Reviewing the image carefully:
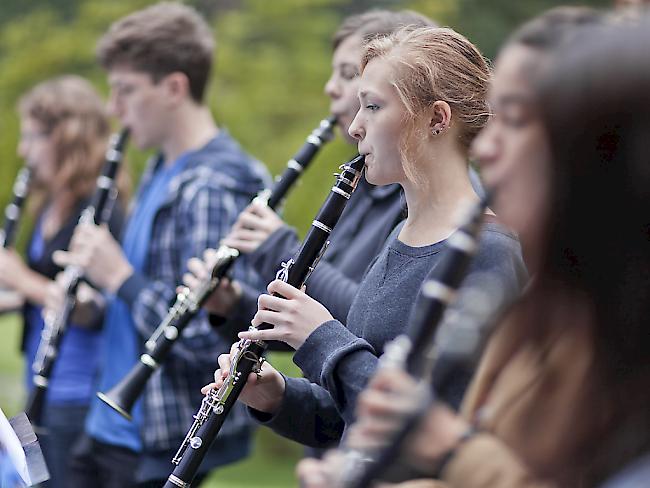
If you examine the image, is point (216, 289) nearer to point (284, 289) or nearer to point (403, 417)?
point (284, 289)

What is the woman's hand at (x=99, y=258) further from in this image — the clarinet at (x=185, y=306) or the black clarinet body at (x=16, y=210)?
the black clarinet body at (x=16, y=210)

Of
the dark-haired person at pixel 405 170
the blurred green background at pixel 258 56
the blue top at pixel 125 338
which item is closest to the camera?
the dark-haired person at pixel 405 170

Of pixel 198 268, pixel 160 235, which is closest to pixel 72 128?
pixel 160 235

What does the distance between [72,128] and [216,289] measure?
155 centimetres

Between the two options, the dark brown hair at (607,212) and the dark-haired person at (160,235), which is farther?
the dark-haired person at (160,235)

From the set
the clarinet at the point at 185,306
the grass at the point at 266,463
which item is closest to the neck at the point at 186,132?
the clarinet at the point at 185,306


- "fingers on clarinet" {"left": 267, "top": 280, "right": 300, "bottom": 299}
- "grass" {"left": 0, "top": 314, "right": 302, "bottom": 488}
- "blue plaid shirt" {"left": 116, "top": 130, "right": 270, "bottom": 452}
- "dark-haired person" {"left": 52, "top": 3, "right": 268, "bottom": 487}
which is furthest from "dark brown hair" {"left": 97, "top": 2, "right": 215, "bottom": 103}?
"grass" {"left": 0, "top": 314, "right": 302, "bottom": 488}

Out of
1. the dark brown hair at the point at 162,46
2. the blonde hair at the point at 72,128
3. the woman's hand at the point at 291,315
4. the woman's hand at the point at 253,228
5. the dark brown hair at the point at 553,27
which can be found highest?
the dark brown hair at the point at 553,27

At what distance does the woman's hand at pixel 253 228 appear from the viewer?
112 inches

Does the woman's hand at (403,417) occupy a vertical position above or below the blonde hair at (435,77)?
below

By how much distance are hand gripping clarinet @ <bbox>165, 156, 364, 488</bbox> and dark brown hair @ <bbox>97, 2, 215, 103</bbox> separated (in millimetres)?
1525

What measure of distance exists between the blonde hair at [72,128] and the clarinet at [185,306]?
1230mm

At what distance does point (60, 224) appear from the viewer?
4047 millimetres

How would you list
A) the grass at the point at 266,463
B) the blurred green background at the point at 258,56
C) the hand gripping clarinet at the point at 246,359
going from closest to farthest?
the hand gripping clarinet at the point at 246,359 → the blurred green background at the point at 258,56 → the grass at the point at 266,463
